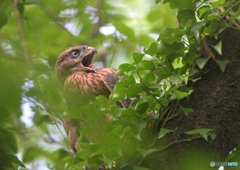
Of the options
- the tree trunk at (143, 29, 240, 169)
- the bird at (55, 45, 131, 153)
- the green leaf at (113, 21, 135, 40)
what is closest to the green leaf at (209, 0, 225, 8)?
the tree trunk at (143, 29, 240, 169)

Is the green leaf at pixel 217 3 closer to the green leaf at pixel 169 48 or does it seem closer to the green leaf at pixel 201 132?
the green leaf at pixel 169 48

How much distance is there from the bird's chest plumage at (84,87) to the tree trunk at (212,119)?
1.40 meters

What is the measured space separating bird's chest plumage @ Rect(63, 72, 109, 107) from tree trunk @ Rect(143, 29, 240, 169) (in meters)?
1.40

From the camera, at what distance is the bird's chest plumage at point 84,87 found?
347cm

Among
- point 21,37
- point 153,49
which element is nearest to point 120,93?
point 153,49

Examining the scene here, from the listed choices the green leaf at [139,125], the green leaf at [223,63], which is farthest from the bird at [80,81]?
the green leaf at [223,63]

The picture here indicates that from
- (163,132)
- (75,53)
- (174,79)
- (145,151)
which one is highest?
(174,79)

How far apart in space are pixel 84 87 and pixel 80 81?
0.14 metres

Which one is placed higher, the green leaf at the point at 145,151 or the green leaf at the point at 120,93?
the green leaf at the point at 120,93

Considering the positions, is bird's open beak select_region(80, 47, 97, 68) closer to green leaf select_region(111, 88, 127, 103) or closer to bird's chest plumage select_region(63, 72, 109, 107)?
bird's chest plumage select_region(63, 72, 109, 107)

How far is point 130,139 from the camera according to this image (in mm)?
2207

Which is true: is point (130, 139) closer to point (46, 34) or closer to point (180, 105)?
point (180, 105)

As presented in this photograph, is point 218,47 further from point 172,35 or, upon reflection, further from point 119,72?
point 119,72

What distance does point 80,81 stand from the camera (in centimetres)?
365
